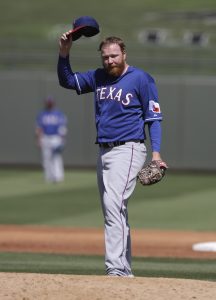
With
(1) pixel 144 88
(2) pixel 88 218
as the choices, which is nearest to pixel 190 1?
(2) pixel 88 218

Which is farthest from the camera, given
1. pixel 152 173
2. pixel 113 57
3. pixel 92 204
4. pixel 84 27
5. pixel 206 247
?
pixel 92 204

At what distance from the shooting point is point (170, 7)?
37.8m

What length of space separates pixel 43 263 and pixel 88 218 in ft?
18.0

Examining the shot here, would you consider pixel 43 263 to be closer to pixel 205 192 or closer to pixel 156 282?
pixel 156 282

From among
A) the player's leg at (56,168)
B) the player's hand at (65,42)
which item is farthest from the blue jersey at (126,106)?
the player's leg at (56,168)

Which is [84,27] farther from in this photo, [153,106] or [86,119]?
[86,119]

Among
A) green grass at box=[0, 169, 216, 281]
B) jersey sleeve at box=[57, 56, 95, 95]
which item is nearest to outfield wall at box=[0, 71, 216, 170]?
green grass at box=[0, 169, 216, 281]

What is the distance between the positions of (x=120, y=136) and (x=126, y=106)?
23cm

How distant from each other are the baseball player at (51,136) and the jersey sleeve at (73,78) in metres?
13.1

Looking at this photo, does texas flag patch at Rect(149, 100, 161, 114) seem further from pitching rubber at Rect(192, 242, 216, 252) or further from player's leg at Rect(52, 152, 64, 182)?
player's leg at Rect(52, 152, 64, 182)

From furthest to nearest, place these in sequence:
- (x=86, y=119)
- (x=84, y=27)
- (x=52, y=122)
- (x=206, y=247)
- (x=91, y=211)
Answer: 1. (x=86, y=119)
2. (x=52, y=122)
3. (x=91, y=211)
4. (x=206, y=247)
5. (x=84, y=27)

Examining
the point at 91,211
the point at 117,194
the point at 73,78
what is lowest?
the point at 91,211

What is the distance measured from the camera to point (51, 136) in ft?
68.9

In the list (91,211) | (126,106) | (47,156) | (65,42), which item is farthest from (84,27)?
(47,156)
